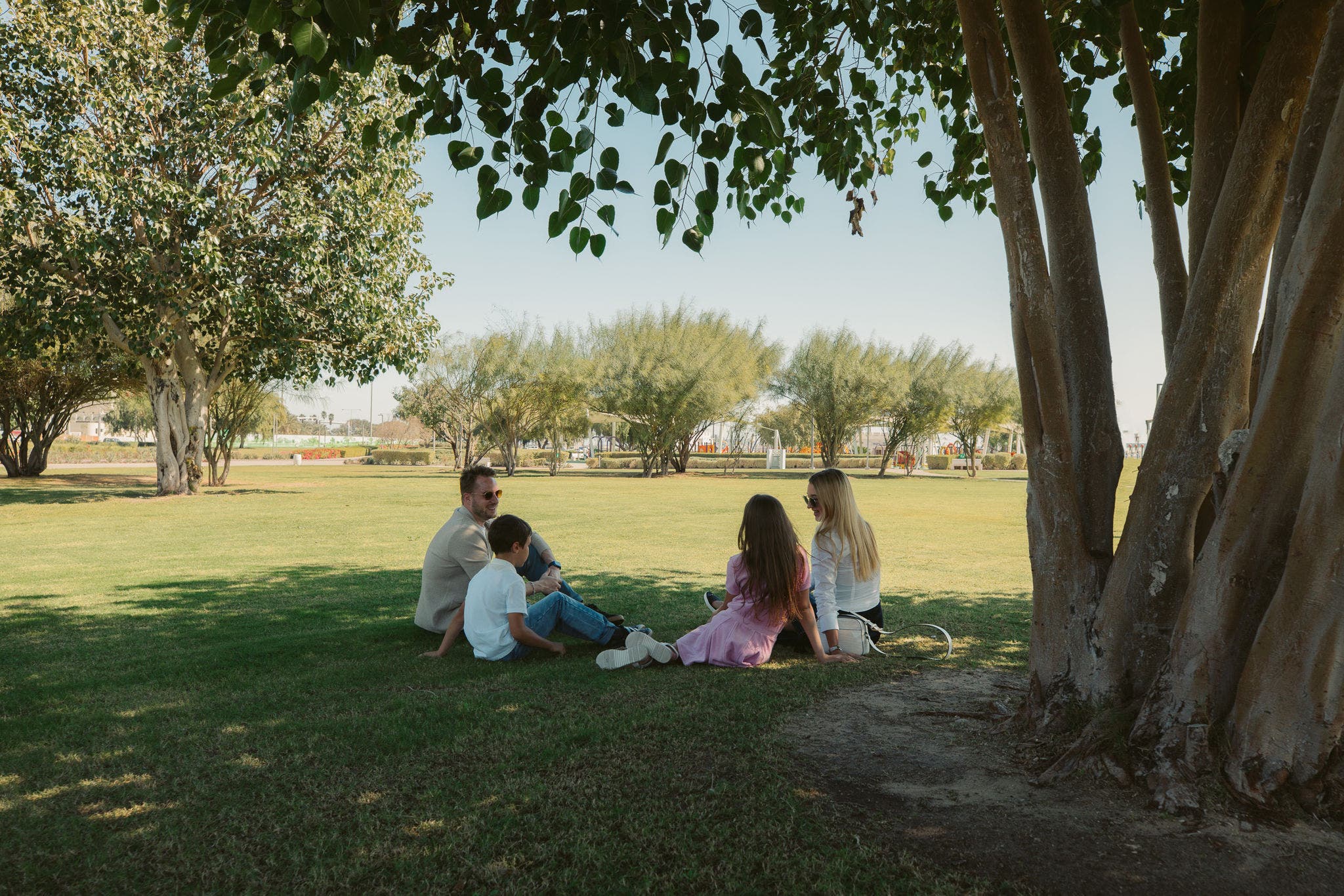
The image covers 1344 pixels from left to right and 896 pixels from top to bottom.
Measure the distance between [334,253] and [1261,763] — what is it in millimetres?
21554

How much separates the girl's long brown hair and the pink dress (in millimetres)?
74

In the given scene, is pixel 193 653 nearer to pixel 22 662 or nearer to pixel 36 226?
pixel 22 662

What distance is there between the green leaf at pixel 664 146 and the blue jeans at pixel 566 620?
12.0 ft

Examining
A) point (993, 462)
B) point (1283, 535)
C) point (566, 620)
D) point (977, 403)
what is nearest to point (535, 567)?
point (566, 620)

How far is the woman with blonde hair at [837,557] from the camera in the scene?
6.30 m

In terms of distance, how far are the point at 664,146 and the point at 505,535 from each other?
339cm

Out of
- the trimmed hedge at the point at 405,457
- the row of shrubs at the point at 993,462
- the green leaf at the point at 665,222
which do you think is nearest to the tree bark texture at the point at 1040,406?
the green leaf at the point at 665,222

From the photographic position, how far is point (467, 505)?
682cm

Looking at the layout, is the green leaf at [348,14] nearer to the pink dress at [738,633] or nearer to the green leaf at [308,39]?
the green leaf at [308,39]

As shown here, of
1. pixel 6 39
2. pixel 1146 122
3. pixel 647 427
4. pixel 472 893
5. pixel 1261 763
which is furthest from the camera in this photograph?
Answer: pixel 647 427

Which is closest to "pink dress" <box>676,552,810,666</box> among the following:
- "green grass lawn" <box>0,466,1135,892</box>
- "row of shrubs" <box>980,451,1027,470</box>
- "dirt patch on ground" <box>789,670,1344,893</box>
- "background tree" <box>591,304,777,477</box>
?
"green grass lawn" <box>0,466,1135,892</box>

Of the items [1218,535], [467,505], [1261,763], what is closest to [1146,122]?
[1218,535]

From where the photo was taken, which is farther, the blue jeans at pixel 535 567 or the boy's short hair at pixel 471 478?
the blue jeans at pixel 535 567

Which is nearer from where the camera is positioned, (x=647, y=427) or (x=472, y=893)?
(x=472, y=893)
